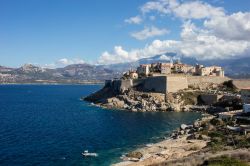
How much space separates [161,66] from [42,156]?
88550 mm

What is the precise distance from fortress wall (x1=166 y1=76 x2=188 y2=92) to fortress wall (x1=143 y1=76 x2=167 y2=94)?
1.16 meters

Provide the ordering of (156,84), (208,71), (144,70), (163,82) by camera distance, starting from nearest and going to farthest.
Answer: (163,82) < (156,84) < (144,70) < (208,71)

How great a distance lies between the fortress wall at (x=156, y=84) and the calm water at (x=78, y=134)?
1602 centimetres

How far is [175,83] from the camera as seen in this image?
4139 inches

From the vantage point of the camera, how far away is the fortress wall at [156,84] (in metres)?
104

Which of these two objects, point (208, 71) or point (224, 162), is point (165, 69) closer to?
point (208, 71)

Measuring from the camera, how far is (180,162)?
117ft

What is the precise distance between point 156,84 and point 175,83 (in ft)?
17.4

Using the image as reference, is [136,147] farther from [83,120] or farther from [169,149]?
[83,120]

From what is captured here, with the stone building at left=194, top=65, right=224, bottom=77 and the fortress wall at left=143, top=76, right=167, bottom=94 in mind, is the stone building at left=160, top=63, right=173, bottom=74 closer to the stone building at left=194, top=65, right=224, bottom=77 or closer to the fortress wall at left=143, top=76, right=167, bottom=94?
the stone building at left=194, top=65, right=224, bottom=77

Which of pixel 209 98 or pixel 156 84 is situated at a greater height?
pixel 156 84

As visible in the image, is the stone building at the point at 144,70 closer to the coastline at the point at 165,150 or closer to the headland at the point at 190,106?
the headland at the point at 190,106

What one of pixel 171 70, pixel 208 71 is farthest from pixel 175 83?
pixel 208 71

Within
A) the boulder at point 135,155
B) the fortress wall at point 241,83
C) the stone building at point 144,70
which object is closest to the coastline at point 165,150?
the boulder at point 135,155
